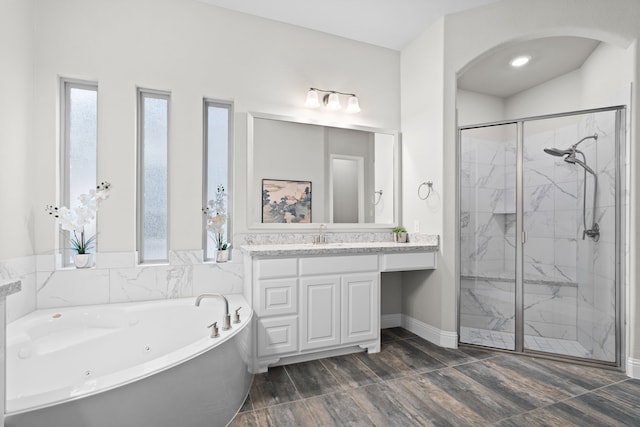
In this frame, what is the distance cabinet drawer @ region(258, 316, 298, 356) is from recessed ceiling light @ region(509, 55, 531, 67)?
10.5ft

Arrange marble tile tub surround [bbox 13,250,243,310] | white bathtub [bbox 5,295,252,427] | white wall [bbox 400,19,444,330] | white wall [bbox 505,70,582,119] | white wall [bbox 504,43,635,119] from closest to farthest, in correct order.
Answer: white bathtub [bbox 5,295,252,427] → marble tile tub surround [bbox 13,250,243,310] → white wall [bbox 504,43,635,119] → white wall [bbox 400,19,444,330] → white wall [bbox 505,70,582,119]

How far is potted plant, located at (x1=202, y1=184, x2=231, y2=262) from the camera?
97.5 inches

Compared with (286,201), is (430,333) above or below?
below

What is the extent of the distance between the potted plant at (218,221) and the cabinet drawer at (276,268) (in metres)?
0.48

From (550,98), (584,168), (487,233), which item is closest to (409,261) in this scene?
(487,233)

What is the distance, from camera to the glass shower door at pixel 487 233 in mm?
2582

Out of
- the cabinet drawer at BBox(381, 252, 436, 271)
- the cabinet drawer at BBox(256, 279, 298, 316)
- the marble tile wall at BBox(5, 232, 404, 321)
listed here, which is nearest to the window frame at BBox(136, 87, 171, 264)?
the marble tile wall at BBox(5, 232, 404, 321)

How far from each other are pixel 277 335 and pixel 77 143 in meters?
2.03

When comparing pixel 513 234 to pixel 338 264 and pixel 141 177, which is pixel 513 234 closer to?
pixel 338 264

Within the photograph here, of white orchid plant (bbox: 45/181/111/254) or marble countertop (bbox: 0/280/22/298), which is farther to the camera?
white orchid plant (bbox: 45/181/111/254)

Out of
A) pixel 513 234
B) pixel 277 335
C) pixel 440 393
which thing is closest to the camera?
pixel 440 393

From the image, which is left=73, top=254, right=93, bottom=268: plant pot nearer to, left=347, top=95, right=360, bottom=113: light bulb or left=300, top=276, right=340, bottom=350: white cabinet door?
left=300, top=276, right=340, bottom=350: white cabinet door

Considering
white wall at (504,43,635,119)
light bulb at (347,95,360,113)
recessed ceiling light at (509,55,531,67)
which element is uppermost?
recessed ceiling light at (509,55,531,67)

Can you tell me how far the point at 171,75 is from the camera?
245 centimetres
